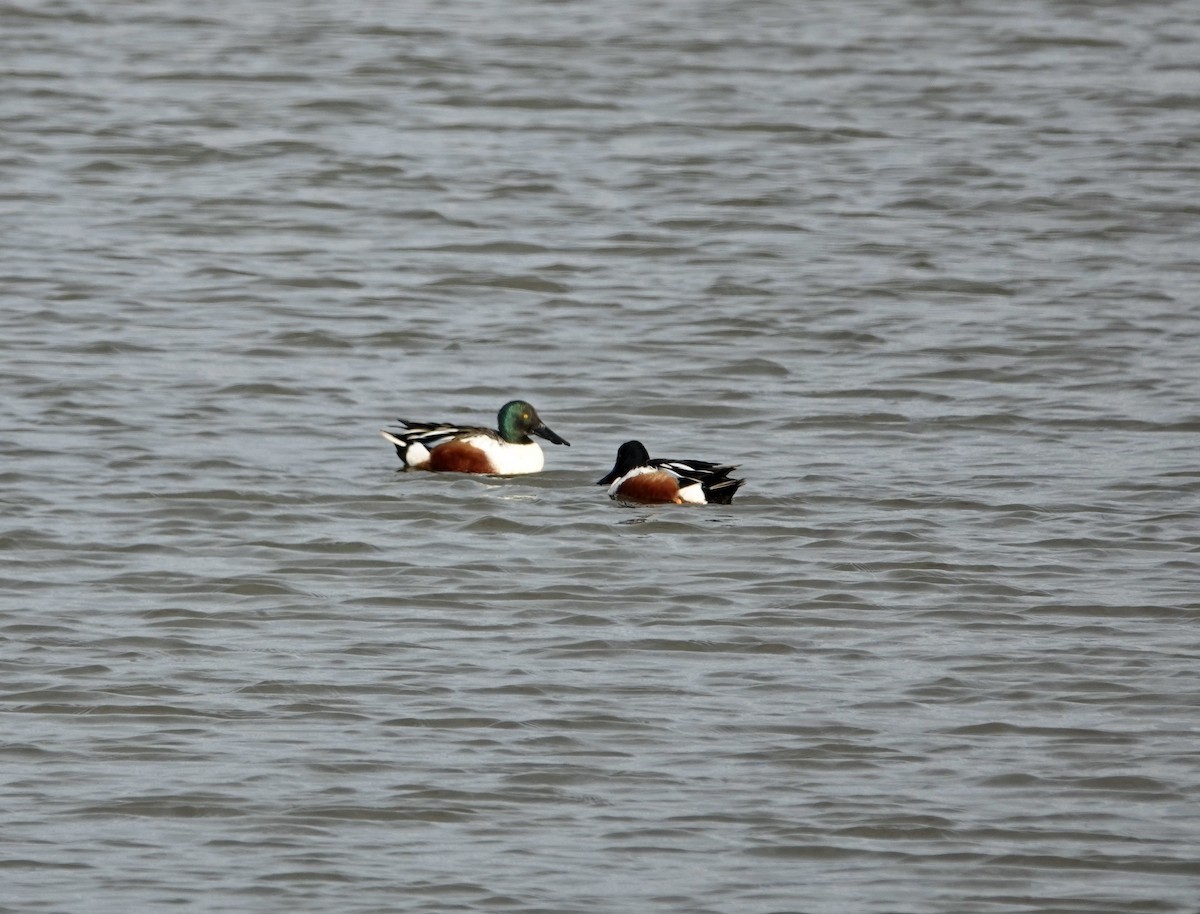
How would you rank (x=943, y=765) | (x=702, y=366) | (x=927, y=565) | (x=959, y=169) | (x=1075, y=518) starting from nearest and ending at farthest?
(x=943, y=765), (x=927, y=565), (x=1075, y=518), (x=702, y=366), (x=959, y=169)

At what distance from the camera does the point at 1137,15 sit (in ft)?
82.6

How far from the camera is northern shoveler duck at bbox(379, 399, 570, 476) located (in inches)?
440

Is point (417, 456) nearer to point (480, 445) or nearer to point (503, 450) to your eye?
point (480, 445)

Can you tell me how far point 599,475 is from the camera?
11406 millimetres

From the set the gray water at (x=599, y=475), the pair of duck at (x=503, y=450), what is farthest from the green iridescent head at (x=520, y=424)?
the gray water at (x=599, y=475)

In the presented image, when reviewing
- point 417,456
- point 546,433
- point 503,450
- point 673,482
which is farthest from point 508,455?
point 673,482

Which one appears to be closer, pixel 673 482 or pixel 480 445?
pixel 673 482

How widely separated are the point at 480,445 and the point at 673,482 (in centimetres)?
123

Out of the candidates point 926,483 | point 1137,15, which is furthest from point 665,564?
point 1137,15

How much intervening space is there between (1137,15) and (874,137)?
22.2ft

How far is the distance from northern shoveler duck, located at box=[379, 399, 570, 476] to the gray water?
10cm

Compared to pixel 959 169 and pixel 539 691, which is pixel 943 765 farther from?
A: pixel 959 169

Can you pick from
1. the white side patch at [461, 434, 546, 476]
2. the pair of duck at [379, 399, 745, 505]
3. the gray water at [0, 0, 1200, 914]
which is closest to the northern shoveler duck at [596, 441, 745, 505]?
the pair of duck at [379, 399, 745, 505]

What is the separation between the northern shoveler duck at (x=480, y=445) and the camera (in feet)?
36.7
